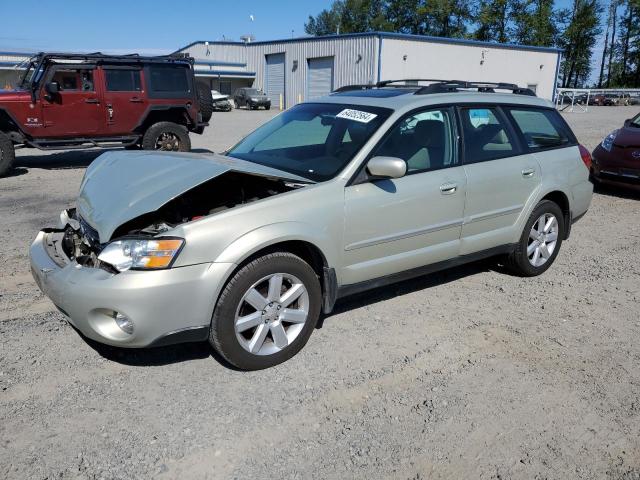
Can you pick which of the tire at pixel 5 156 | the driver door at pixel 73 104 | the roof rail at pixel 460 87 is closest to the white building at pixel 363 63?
the driver door at pixel 73 104

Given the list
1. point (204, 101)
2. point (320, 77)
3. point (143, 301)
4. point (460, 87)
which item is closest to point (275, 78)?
point (320, 77)

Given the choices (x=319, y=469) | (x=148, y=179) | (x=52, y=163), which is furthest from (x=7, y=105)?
(x=319, y=469)

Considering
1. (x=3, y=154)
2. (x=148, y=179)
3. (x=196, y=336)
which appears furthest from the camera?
(x=3, y=154)

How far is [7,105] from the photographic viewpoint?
391 inches

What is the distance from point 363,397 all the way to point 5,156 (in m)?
9.02

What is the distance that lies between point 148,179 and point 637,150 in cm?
793

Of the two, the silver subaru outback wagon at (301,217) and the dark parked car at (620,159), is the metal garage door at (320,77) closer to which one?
the dark parked car at (620,159)

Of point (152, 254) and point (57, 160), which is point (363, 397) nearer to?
point (152, 254)

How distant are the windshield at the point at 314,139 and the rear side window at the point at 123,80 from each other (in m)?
7.25

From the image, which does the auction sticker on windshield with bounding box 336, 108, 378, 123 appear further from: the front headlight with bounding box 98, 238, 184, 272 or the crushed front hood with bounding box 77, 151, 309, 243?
the front headlight with bounding box 98, 238, 184, 272

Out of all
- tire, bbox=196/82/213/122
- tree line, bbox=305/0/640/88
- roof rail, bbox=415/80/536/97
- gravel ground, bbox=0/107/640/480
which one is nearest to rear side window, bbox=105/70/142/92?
tire, bbox=196/82/213/122

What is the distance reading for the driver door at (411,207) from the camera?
3721 mm

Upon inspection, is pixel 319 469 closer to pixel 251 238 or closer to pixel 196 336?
pixel 196 336

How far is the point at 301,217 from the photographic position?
340 centimetres
